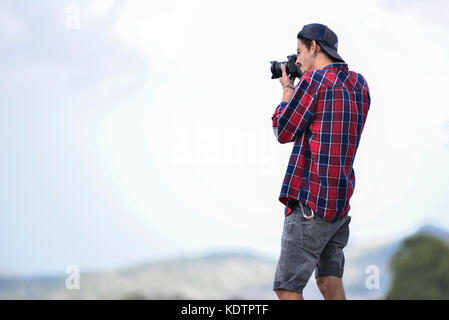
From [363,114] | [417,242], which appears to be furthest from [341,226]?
[417,242]

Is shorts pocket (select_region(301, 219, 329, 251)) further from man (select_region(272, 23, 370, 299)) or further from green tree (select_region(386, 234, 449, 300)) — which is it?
green tree (select_region(386, 234, 449, 300))

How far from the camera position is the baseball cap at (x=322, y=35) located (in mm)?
2549

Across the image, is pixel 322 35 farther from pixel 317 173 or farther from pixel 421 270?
pixel 421 270

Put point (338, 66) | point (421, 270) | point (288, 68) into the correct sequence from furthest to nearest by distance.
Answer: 1. point (421, 270)
2. point (288, 68)
3. point (338, 66)

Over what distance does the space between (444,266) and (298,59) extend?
44.4 feet

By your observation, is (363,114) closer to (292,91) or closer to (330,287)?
(292,91)

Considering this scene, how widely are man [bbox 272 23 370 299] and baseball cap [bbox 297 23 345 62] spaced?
0.10 ft

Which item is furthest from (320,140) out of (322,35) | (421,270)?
(421,270)

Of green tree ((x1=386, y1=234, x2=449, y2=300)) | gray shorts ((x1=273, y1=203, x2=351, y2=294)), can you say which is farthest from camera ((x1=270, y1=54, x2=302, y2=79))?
green tree ((x1=386, y1=234, x2=449, y2=300))

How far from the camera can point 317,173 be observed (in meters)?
2.43

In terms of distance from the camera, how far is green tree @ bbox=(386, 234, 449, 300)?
550 inches

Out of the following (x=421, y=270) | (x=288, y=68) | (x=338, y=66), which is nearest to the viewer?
(x=338, y=66)

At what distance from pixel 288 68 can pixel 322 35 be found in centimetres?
19

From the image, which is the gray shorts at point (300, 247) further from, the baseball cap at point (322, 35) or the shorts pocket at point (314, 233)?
the baseball cap at point (322, 35)
